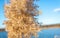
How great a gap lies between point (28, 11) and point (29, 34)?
0.56 m

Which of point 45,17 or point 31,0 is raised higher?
point 31,0

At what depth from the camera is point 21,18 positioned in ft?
15.0

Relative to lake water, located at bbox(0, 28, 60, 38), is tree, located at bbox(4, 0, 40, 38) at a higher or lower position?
higher

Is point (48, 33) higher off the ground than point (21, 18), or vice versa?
point (21, 18)

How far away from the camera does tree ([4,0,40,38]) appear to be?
15.0ft

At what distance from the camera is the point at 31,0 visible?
15.3 feet

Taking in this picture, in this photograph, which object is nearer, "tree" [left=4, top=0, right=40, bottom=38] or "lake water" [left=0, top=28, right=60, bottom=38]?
"tree" [left=4, top=0, right=40, bottom=38]

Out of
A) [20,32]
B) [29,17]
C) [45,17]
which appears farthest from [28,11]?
[45,17]

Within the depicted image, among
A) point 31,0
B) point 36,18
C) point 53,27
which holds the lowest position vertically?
point 53,27

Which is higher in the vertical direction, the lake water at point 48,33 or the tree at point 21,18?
the tree at point 21,18

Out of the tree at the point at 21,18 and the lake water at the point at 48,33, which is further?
the lake water at the point at 48,33

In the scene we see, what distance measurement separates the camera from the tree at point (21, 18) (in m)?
4.58

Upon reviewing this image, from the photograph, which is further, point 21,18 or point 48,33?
point 48,33

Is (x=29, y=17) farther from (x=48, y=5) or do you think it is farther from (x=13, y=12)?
(x=48, y=5)
